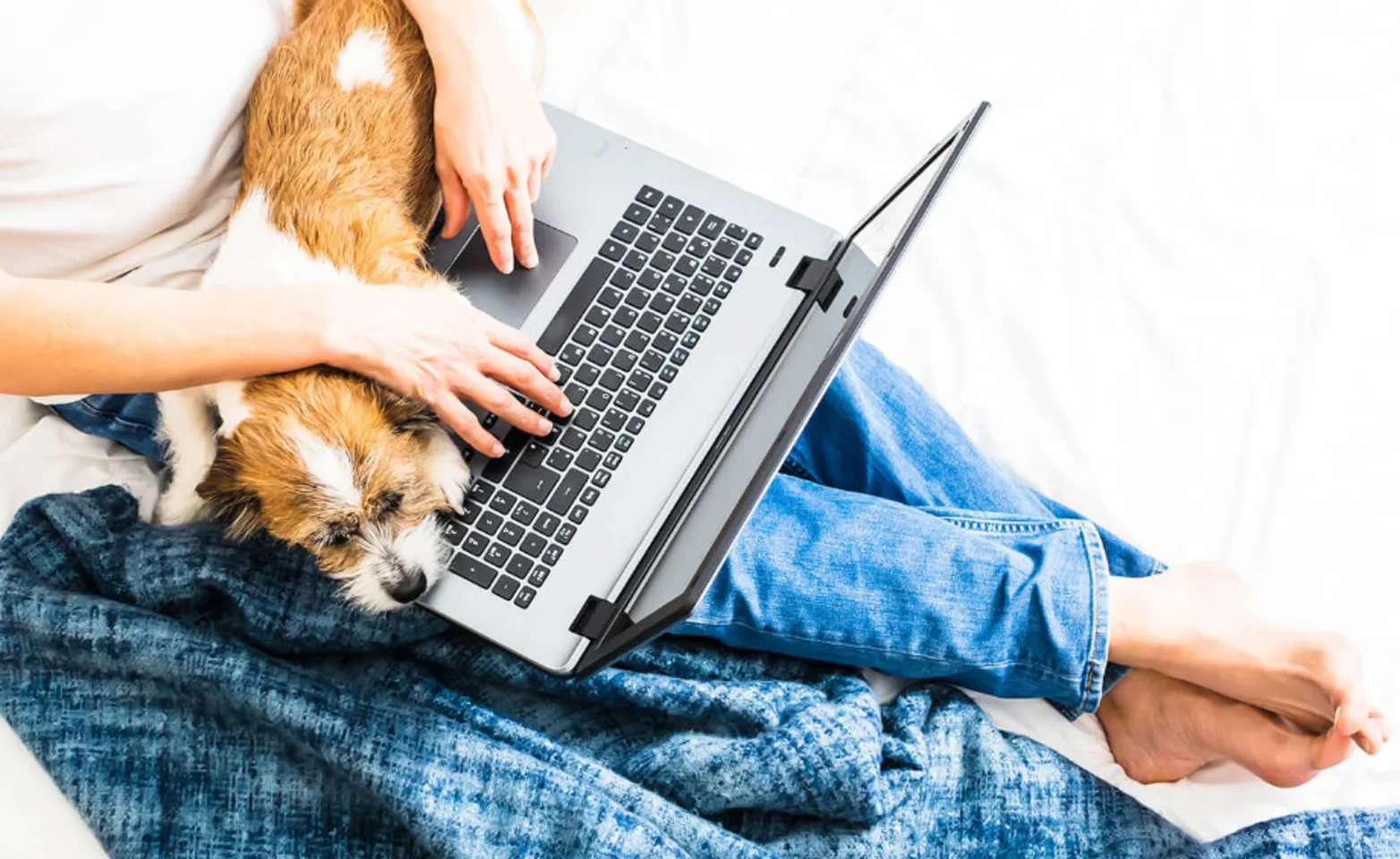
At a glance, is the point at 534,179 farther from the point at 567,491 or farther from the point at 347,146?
the point at 567,491

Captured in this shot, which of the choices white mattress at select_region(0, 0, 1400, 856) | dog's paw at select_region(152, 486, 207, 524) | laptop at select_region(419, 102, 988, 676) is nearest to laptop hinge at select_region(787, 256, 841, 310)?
laptop at select_region(419, 102, 988, 676)

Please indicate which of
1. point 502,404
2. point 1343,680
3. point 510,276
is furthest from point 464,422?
point 1343,680

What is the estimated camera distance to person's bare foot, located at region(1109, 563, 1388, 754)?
128 centimetres

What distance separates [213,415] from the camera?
1.25 meters

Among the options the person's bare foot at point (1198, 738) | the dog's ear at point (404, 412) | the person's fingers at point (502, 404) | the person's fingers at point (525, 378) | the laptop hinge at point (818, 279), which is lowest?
the dog's ear at point (404, 412)

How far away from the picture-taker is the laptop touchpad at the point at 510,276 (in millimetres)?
1367

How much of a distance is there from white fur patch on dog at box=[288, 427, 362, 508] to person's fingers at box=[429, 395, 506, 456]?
0.12 m

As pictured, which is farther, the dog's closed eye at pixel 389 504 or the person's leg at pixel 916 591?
the person's leg at pixel 916 591

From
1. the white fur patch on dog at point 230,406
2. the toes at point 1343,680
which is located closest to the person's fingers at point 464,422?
the white fur patch on dog at point 230,406

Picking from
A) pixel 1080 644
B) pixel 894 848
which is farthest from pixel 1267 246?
pixel 894 848

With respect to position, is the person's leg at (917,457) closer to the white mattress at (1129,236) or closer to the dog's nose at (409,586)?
the white mattress at (1129,236)

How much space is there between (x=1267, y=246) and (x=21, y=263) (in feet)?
5.55

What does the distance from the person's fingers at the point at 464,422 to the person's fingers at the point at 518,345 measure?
0.09 m

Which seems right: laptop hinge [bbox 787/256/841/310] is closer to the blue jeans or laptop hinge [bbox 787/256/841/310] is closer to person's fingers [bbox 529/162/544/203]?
the blue jeans
